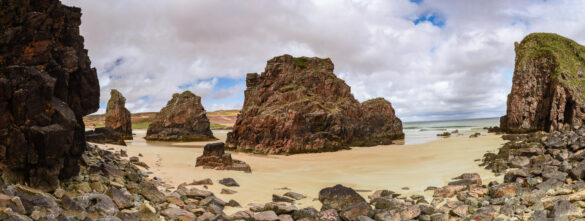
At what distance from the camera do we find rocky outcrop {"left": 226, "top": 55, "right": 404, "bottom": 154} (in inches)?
1369

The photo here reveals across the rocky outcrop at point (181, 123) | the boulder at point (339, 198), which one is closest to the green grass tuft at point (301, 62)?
the rocky outcrop at point (181, 123)

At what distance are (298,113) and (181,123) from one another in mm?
32568

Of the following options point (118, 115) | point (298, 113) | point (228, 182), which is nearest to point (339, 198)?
point (228, 182)

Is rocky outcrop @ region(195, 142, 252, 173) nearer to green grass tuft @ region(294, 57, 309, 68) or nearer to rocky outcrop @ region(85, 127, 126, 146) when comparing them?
rocky outcrop @ region(85, 127, 126, 146)

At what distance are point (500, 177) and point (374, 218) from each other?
788 cm

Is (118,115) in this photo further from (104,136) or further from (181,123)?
(104,136)

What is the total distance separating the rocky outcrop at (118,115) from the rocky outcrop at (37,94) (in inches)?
1983

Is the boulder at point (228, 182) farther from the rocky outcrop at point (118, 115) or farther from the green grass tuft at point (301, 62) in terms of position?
the rocky outcrop at point (118, 115)

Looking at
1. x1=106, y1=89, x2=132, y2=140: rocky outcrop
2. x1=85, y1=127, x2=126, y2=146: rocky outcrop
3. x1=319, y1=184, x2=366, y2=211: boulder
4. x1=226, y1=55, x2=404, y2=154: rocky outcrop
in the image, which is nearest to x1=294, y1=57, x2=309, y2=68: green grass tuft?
x1=226, y1=55, x2=404, y2=154: rocky outcrop

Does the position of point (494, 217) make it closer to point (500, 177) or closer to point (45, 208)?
point (500, 177)

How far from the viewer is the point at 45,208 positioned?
19.2 feet

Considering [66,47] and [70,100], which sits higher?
[66,47]

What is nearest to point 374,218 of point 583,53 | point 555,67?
point 555,67

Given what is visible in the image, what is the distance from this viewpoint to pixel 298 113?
35062 mm
